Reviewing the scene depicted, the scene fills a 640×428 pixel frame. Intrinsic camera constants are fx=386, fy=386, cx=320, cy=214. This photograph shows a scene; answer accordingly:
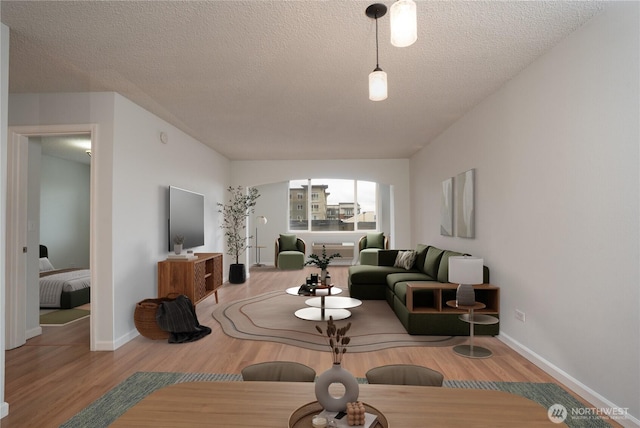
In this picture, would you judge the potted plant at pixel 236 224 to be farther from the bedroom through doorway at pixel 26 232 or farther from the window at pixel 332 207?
the bedroom through doorway at pixel 26 232

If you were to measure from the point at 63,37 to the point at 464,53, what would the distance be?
3121mm

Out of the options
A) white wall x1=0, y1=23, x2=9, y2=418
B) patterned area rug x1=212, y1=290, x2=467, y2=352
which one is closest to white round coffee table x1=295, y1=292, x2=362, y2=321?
patterned area rug x1=212, y1=290, x2=467, y2=352

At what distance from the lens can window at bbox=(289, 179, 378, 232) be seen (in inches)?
455

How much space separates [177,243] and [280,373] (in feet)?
12.2

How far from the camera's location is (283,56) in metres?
3.24

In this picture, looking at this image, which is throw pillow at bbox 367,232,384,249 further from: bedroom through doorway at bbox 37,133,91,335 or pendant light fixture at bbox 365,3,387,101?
pendant light fixture at bbox 365,3,387,101

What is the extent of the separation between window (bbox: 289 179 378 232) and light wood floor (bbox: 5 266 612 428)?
7.19 metres

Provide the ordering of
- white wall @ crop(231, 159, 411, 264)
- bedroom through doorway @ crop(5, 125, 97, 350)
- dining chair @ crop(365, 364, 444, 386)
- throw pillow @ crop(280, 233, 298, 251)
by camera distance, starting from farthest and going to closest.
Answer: throw pillow @ crop(280, 233, 298, 251) < white wall @ crop(231, 159, 411, 264) < bedroom through doorway @ crop(5, 125, 97, 350) < dining chair @ crop(365, 364, 444, 386)

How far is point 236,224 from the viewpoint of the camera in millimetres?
8141

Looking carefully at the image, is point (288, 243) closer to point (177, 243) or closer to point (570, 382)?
point (177, 243)

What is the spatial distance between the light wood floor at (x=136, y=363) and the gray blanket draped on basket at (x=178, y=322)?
0.38 ft

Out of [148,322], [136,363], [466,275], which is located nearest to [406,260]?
[466,275]

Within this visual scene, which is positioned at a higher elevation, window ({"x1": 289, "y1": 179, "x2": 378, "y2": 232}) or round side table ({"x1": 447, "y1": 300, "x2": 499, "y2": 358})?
window ({"x1": 289, "y1": 179, "x2": 378, "y2": 232})

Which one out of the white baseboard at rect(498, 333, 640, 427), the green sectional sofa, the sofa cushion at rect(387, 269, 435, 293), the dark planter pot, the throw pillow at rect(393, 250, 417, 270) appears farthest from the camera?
the dark planter pot
